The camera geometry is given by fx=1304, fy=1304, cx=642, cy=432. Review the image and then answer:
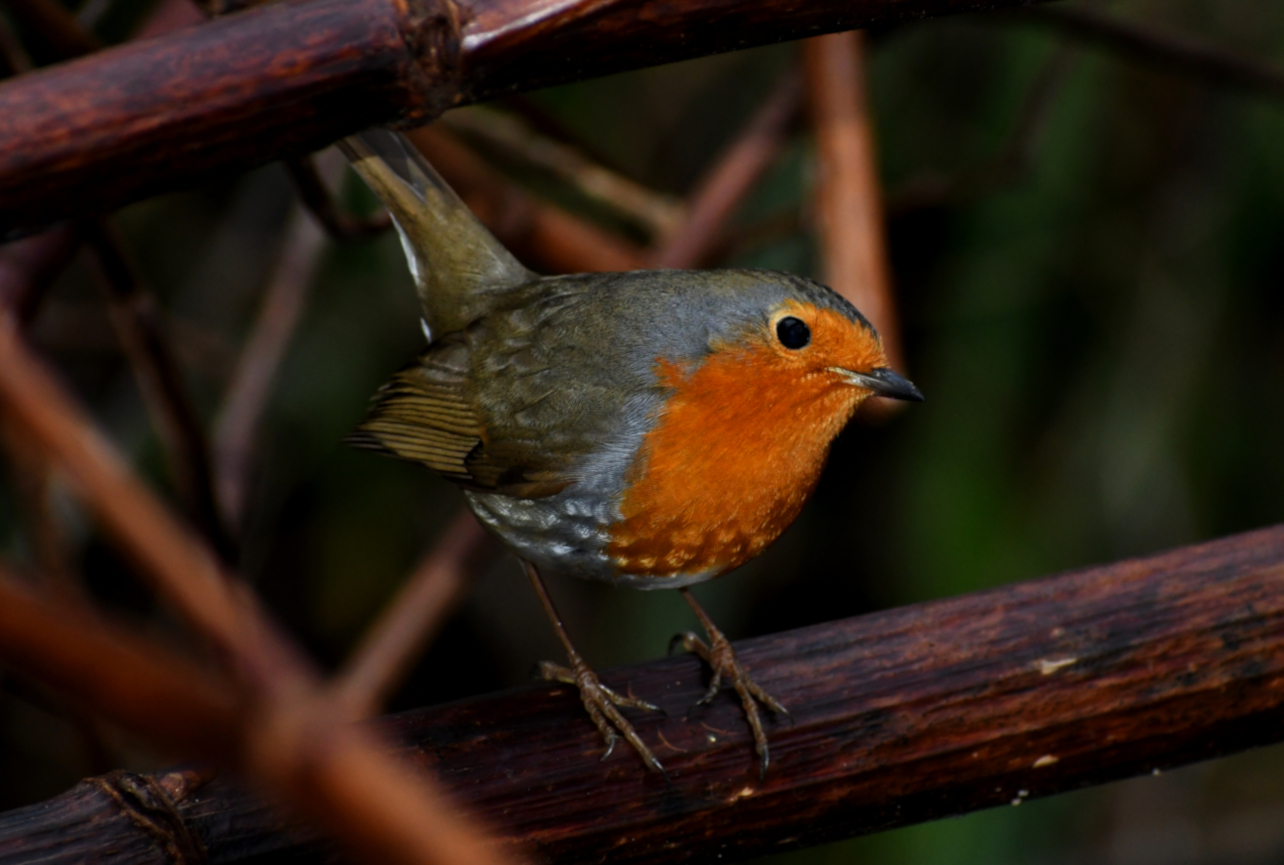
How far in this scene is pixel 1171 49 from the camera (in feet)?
11.6

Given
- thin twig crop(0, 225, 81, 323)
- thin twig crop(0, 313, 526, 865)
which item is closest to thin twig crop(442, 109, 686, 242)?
thin twig crop(0, 225, 81, 323)

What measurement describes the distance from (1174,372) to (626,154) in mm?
2132

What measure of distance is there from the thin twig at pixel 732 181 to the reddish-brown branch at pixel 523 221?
19 cm

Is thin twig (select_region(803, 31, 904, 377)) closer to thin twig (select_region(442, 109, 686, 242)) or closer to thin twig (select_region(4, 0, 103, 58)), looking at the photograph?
thin twig (select_region(442, 109, 686, 242))

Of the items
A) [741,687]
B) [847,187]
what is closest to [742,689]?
[741,687]

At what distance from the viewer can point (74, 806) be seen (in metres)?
1.67

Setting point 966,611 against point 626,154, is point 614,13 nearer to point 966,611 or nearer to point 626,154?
point 966,611

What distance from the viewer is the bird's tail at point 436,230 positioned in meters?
3.03

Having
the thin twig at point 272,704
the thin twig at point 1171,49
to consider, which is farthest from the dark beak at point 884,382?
the thin twig at point 272,704

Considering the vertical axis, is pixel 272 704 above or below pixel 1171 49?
below

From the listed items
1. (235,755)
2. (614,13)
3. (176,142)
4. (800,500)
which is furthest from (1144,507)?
(235,755)

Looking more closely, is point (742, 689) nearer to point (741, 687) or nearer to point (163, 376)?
point (741, 687)

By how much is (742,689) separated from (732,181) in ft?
6.26

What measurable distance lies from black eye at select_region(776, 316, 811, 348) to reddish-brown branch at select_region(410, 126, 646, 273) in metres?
1.32
